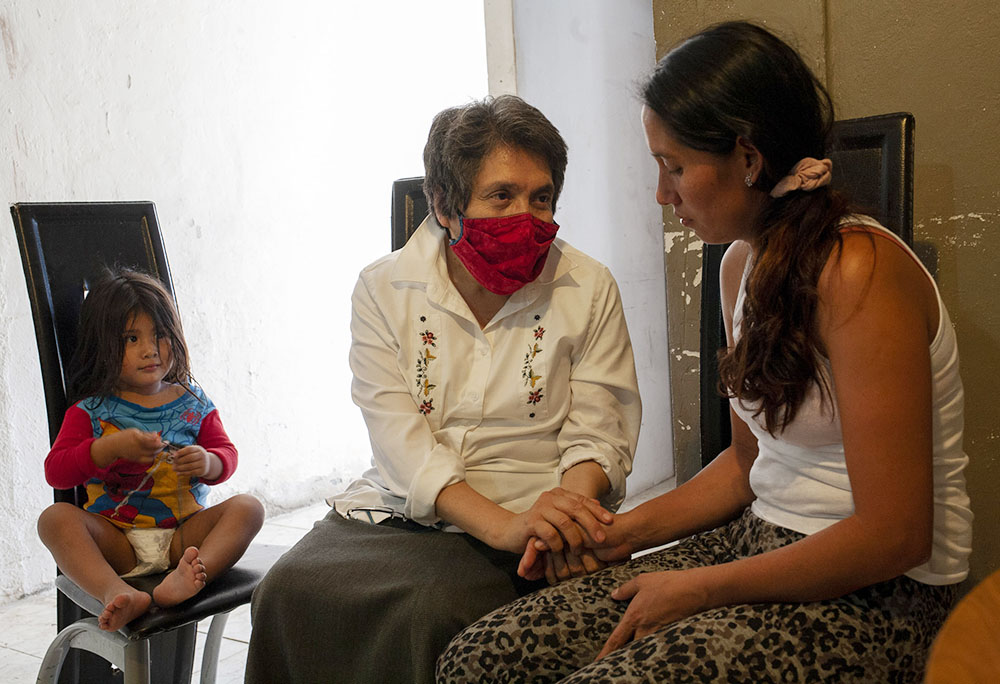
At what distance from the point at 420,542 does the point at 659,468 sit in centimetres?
335

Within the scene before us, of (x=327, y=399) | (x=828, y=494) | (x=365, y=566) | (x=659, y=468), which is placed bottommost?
(x=659, y=468)

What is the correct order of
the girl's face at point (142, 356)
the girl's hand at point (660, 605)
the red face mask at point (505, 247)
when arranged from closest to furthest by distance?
the girl's hand at point (660, 605), the red face mask at point (505, 247), the girl's face at point (142, 356)

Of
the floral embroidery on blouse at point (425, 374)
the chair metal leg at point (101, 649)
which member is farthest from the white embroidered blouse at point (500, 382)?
the chair metal leg at point (101, 649)

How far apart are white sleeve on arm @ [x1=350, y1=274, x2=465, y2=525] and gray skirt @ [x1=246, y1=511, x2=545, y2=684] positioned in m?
0.10

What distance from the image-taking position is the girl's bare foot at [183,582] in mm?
1918

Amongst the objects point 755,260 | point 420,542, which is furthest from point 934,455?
point 420,542

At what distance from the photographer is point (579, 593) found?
60.0 inches

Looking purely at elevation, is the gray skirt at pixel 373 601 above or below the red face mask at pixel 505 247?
below

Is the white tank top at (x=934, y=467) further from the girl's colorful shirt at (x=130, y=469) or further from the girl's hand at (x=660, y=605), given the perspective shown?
the girl's colorful shirt at (x=130, y=469)

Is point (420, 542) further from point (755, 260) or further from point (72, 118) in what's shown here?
point (72, 118)

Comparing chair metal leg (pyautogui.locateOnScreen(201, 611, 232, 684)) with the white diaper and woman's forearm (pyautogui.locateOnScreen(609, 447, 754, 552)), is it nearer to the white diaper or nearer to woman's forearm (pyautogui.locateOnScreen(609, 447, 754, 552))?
the white diaper

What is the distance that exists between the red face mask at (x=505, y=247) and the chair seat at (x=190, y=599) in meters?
0.85

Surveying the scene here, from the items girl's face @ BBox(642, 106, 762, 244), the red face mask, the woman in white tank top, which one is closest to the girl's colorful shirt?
the red face mask

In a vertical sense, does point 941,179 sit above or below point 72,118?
below
